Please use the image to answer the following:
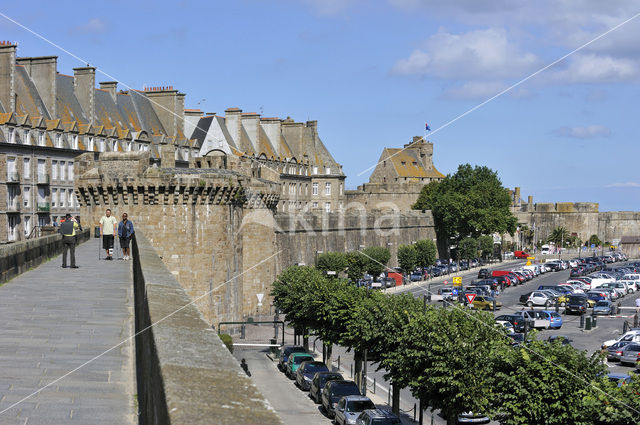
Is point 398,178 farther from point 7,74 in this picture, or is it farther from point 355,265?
point 7,74

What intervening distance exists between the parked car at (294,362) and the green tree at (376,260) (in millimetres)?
37559

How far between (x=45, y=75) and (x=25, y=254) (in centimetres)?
4799

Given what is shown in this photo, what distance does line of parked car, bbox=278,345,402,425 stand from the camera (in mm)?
25406

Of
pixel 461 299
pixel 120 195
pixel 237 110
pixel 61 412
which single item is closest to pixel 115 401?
pixel 61 412

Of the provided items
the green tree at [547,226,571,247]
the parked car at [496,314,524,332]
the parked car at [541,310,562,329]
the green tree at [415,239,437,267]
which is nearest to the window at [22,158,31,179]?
the parked car at [496,314,524,332]

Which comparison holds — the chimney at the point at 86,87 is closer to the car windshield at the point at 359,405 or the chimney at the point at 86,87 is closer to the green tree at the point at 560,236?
the car windshield at the point at 359,405

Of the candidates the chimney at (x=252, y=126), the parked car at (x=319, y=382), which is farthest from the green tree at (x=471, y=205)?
the parked car at (x=319, y=382)

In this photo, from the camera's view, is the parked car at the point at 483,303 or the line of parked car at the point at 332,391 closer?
the line of parked car at the point at 332,391

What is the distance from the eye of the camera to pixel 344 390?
30219 mm

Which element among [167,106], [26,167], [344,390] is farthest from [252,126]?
[344,390]

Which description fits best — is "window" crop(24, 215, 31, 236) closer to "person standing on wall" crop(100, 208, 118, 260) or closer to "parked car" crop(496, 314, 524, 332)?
"parked car" crop(496, 314, 524, 332)

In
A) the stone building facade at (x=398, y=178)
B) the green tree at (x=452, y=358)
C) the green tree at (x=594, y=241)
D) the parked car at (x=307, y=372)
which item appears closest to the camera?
the green tree at (x=452, y=358)

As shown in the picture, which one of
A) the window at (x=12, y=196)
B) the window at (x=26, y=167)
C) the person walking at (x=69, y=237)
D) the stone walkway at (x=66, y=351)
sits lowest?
the stone walkway at (x=66, y=351)

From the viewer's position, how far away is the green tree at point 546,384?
66.8 ft
